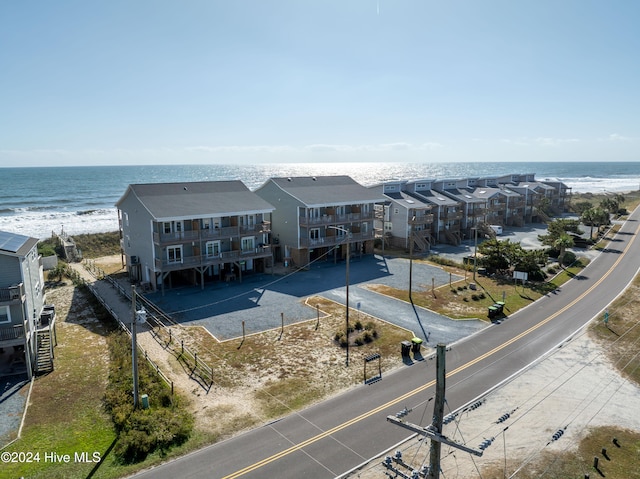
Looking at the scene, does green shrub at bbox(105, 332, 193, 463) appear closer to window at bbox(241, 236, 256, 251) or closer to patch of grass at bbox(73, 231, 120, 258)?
window at bbox(241, 236, 256, 251)

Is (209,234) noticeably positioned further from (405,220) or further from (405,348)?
(405,220)

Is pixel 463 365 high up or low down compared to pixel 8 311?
down

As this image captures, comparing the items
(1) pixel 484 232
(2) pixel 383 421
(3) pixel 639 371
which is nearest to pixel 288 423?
(2) pixel 383 421

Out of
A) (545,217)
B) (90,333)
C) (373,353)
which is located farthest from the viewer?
(545,217)

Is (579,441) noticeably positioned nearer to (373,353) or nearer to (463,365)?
(463,365)

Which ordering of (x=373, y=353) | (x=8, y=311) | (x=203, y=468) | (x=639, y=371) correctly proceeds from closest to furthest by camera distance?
(x=203, y=468) < (x=8, y=311) < (x=639, y=371) < (x=373, y=353)

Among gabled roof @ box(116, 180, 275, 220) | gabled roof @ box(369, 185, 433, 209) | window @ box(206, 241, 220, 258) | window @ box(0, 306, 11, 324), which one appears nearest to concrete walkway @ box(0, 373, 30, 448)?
window @ box(0, 306, 11, 324)

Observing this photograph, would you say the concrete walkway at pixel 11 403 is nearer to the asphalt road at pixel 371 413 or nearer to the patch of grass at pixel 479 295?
the asphalt road at pixel 371 413
